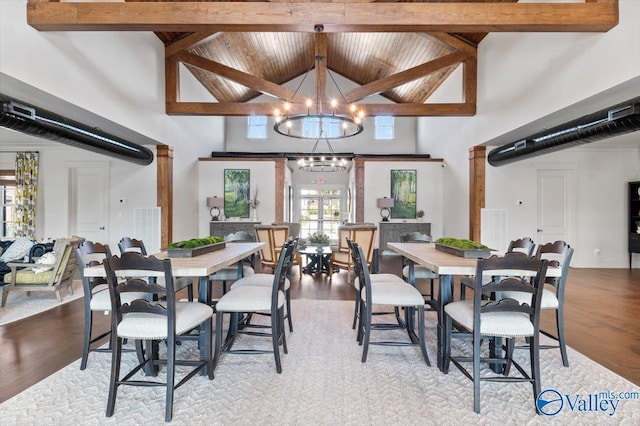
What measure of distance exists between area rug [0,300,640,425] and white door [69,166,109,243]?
5.43 metres

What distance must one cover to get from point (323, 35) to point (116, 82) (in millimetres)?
4071

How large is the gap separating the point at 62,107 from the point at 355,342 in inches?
191

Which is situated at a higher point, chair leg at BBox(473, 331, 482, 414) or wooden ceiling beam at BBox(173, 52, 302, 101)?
wooden ceiling beam at BBox(173, 52, 302, 101)

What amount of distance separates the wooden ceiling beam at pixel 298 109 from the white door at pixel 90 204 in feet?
7.70

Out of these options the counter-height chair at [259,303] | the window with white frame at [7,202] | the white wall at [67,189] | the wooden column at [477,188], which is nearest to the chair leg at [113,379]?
the counter-height chair at [259,303]

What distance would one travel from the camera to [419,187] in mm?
8898

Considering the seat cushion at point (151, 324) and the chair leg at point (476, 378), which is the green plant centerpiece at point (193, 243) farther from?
the chair leg at point (476, 378)

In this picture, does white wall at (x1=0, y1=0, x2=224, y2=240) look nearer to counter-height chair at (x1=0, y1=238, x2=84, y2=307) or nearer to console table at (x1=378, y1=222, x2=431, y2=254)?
counter-height chair at (x1=0, y1=238, x2=84, y2=307)

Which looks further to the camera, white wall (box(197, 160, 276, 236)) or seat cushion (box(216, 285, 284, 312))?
white wall (box(197, 160, 276, 236))

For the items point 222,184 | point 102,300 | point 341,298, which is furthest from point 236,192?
point 102,300

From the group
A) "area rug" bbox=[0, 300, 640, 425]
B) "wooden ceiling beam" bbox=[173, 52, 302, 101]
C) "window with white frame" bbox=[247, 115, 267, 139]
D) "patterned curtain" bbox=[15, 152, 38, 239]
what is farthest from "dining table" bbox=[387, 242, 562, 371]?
"window with white frame" bbox=[247, 115, 267, 139]

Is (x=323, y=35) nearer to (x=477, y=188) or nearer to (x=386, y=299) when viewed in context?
(x=477, y=188)

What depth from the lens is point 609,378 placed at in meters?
2.29

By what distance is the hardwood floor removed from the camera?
245 centimetres
